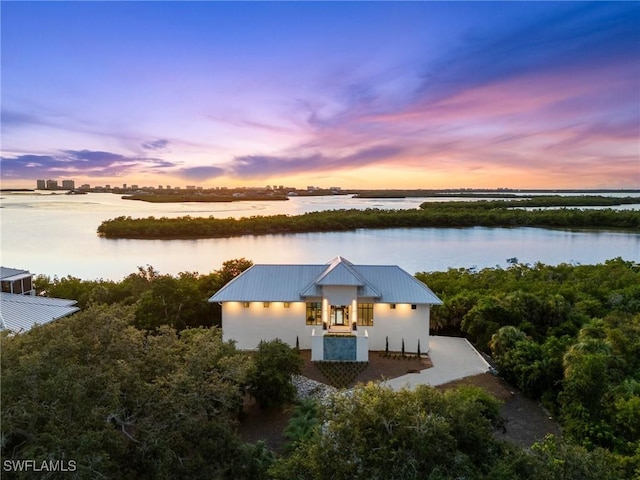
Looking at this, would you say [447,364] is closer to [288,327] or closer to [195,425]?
[288,327]

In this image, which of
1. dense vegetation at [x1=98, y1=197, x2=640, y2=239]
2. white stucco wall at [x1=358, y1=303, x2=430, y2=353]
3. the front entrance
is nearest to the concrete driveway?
white stucco wall at [x1=358, y1=303, x2=430, y2=353]

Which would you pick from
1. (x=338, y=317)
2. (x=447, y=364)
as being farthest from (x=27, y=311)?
(x=447, y=364)

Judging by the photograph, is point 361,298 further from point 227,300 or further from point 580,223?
point 580,223

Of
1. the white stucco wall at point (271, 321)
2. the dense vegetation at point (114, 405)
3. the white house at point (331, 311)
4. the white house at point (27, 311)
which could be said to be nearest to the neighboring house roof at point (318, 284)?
the white house at point (331, 311)

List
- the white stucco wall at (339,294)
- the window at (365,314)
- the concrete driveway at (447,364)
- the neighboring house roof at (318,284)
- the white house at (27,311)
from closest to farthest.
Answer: the white house at (27,311), the concrete driveway at (447,364), the white stucco wall at (339,294), the neighboring house roof at (318,284), the window at (365,314)

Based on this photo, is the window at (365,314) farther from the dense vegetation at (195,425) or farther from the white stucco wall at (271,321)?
the dense vegetation at (195,425)
